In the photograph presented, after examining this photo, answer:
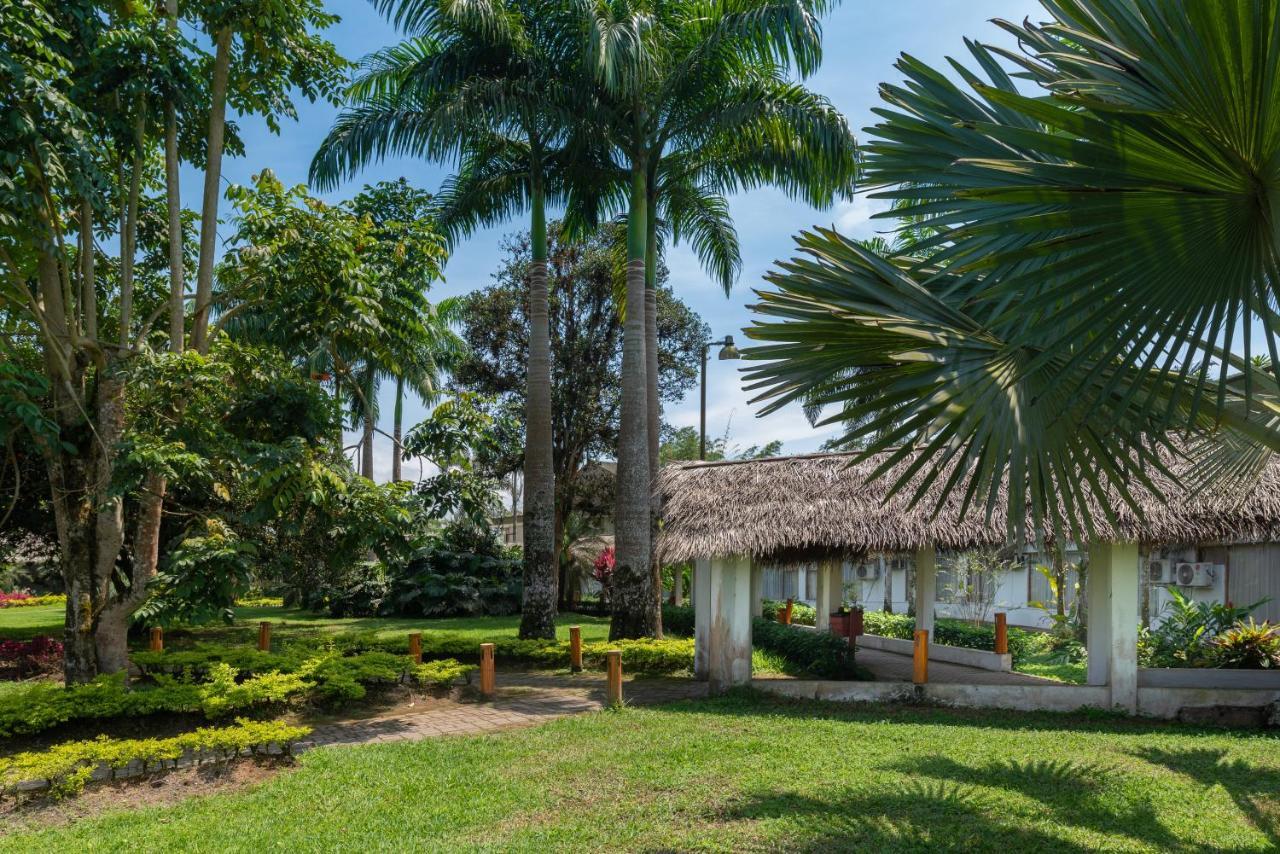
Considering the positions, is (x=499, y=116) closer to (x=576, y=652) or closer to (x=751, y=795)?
(x=576, y=652)

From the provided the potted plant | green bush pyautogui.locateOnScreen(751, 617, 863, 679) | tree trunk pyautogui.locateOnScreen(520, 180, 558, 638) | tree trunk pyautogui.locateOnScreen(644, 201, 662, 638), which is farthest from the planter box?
tree trunk pyautogui.locateOnScreen(520, 180, 558, 638)

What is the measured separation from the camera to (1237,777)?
25.1 ft

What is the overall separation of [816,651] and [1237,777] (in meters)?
6.50

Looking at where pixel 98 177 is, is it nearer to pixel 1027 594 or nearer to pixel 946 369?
pixel 946 369

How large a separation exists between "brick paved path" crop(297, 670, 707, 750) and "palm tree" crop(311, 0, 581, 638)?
11.5 feet

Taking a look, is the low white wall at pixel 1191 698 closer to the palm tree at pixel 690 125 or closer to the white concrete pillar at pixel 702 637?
the white concrete pillar at pixel 702 637

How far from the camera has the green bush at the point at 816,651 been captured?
13.3 m

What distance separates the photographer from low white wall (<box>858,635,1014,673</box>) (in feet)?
49.4

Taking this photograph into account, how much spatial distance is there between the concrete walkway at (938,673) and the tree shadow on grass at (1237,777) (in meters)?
2.95

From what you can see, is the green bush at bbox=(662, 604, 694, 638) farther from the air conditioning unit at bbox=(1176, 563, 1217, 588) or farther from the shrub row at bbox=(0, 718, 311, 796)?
the shrub row at bbox=(0, 718, 311, 796)

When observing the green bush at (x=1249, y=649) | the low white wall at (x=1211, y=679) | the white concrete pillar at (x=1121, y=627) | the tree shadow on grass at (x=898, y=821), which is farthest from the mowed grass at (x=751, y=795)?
the green bush at (x=1249, y=649)

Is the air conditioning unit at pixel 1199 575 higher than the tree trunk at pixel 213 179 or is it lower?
lower

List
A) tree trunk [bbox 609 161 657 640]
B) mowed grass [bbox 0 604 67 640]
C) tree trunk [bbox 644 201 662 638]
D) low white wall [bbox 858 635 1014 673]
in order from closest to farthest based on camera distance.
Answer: low white wall [bbox 858 635 1014 673] → tree trunk [bbox 609 161 657 640] → tree trunk [bbox 644 201 662 638] → mowed grass [bbox 0 604 67 640]

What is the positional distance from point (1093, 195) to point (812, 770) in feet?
18.8
